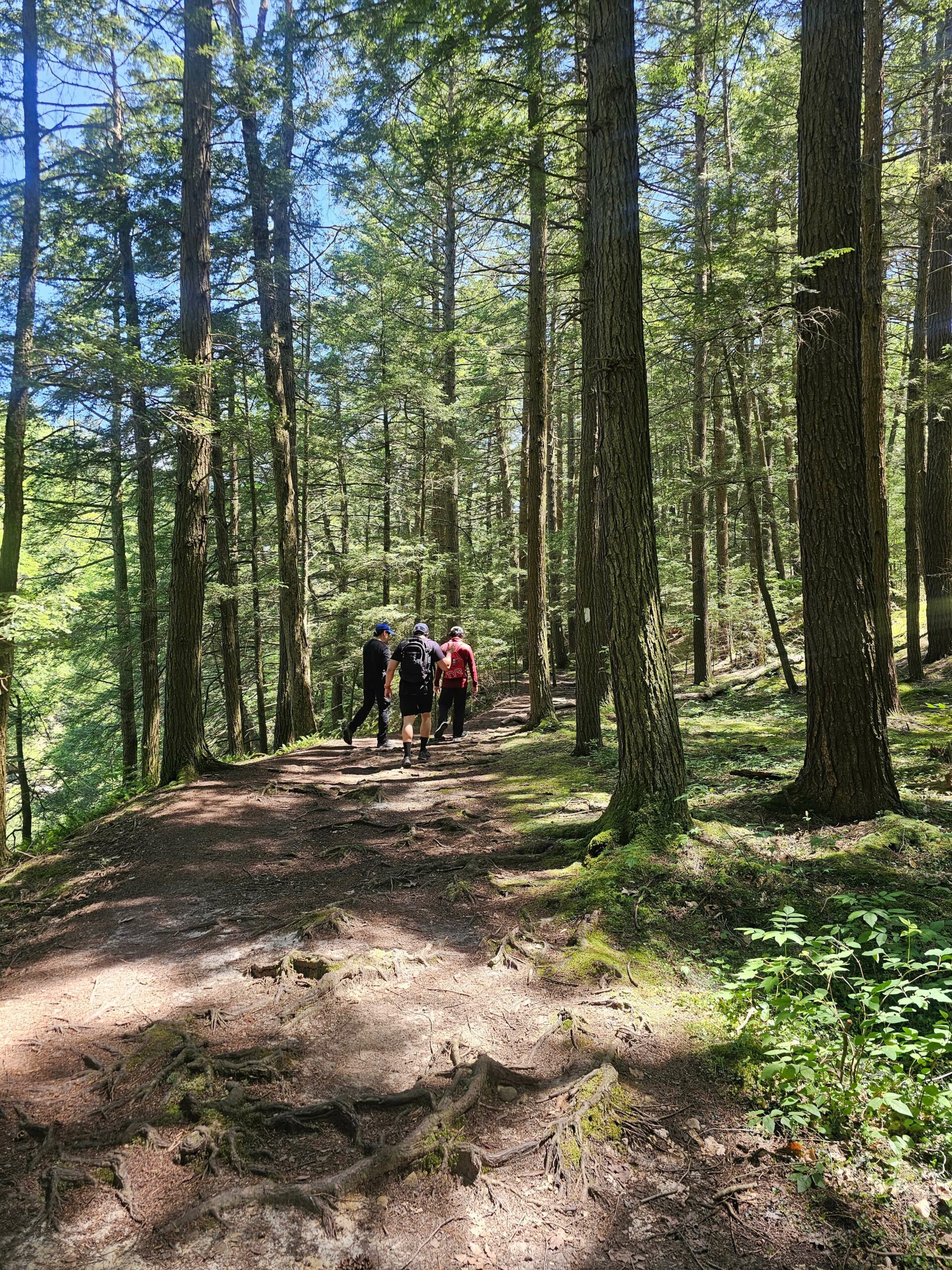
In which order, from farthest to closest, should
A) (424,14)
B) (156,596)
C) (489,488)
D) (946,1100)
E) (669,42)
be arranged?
(489,488)
(156,596)
(669,42)
(424,14)
(946,1100)

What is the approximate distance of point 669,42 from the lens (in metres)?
8.01

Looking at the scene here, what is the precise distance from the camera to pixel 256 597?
55.2 ft

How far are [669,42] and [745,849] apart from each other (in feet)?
31.2

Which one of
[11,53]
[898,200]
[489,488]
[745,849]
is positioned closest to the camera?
[745,849]

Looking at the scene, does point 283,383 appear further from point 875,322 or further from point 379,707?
point 875,322

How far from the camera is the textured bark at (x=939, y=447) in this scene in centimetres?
1049

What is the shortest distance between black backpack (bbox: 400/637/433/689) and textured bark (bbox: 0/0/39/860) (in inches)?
203

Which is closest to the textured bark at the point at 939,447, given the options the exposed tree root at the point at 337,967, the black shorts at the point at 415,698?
the black shorts at the point at 415,698

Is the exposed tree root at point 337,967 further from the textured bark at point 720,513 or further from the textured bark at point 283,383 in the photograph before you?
the textured bark at point 720,513

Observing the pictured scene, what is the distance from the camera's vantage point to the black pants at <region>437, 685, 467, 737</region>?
11.8 m

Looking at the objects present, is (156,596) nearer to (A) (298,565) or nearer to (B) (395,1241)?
(A) (298,565)

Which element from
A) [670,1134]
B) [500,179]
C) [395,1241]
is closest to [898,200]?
[500,179]

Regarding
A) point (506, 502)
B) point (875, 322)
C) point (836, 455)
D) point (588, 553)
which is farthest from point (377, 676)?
point (506, 502)

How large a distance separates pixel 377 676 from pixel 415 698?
118cm
